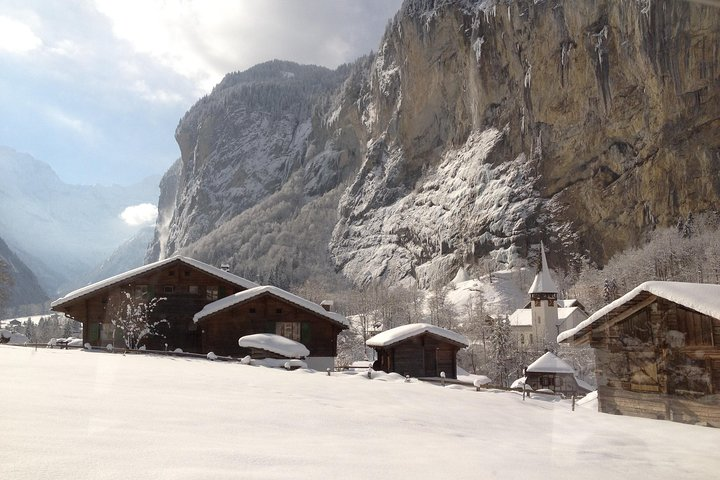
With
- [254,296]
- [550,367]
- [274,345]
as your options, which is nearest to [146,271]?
[254,296]

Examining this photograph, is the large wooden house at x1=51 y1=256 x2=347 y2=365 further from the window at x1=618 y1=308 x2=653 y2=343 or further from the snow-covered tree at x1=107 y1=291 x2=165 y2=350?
the window at x1=618 y1=308 x2=653 y2=343

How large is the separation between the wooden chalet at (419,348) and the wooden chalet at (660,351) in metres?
13.3

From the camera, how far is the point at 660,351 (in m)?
16.1

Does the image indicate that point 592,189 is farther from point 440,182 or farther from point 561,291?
point 440,182

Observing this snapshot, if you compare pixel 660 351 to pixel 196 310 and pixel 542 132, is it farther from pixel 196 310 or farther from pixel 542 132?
pixel 542 132

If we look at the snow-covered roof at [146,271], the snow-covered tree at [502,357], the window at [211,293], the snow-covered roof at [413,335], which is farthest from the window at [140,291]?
the snow-covered tree at [502,357]

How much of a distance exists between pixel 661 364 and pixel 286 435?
12.8 metres

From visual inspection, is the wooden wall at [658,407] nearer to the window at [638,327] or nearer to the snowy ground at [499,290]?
the window at [638,327]

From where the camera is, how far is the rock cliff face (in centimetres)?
10294

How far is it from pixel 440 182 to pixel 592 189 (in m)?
37.4

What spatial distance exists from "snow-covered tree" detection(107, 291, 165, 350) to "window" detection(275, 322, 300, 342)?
7.18m

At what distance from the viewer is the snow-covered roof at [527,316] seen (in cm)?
8356

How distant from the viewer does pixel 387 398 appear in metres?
13.2

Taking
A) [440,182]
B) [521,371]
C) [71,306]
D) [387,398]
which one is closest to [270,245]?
[440,182]
